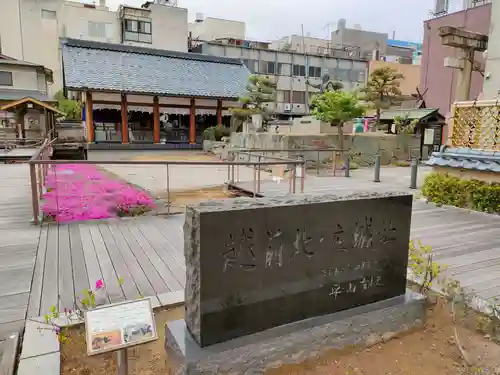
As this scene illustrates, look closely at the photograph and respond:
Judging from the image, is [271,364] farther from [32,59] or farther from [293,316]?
[32,59]

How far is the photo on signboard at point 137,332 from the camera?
1.67 meters

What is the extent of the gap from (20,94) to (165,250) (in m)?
22.3

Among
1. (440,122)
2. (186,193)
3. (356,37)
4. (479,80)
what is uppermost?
(356,37)

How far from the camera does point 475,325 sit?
2832 millimetres

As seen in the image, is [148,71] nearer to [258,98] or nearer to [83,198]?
[258,98]

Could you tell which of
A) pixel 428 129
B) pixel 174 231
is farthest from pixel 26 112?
pixel 428 129

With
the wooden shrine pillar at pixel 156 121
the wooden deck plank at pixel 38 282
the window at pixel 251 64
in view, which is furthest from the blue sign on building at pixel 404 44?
the wooden deck plank at pixel 38 282

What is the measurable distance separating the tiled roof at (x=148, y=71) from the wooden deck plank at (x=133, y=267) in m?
16.8

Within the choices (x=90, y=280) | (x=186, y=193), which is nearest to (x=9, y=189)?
(x=186, y=193)

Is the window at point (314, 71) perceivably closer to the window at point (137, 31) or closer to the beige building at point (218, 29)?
the beige building at point (218, 29)

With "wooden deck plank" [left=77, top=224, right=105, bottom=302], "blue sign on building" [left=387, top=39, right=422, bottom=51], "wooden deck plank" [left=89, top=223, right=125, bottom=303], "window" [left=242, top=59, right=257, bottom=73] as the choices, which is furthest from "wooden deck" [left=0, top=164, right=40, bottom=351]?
"blue sign on building" [left=387, top=39, right=422, bottom=51]

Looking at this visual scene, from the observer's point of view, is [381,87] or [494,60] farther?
[381,87]

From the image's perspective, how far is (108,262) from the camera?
154 inches

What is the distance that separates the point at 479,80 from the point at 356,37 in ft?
79.7
